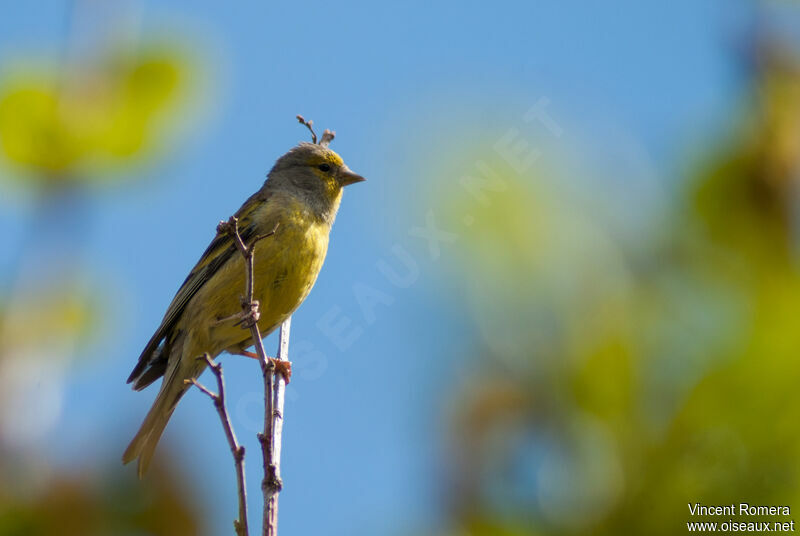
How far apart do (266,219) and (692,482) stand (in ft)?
19.4

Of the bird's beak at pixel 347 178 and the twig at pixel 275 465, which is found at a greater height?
the bird's beak at pixel 347 178

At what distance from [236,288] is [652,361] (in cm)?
569

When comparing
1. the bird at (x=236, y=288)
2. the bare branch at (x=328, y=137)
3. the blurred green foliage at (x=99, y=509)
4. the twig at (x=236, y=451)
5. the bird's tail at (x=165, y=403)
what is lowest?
the blurred green foliage at (x=99, y=509)

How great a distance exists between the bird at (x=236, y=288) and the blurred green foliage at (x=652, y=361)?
504cm

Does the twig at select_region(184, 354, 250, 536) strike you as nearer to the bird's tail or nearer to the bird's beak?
the bird's tail

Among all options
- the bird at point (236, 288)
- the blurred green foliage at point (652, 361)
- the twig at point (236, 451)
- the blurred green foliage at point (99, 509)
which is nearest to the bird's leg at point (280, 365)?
the bird at point (236, 288)

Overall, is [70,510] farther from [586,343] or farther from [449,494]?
[586,343]

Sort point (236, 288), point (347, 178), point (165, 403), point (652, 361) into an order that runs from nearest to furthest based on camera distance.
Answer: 1. point (652, 361)
2. point (165, 403)
3. point (236, 288)
4. point (347, 178)

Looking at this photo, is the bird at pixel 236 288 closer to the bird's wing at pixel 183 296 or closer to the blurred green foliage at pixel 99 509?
the bird's wing at pixel 183 296

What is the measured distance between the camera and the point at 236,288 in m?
6.59

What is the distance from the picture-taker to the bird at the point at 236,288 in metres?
6.32

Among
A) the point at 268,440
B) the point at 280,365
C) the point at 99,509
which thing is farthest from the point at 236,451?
the point at 280,365

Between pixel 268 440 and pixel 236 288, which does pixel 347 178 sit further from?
pixel 268 440

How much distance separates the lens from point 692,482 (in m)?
1.18
